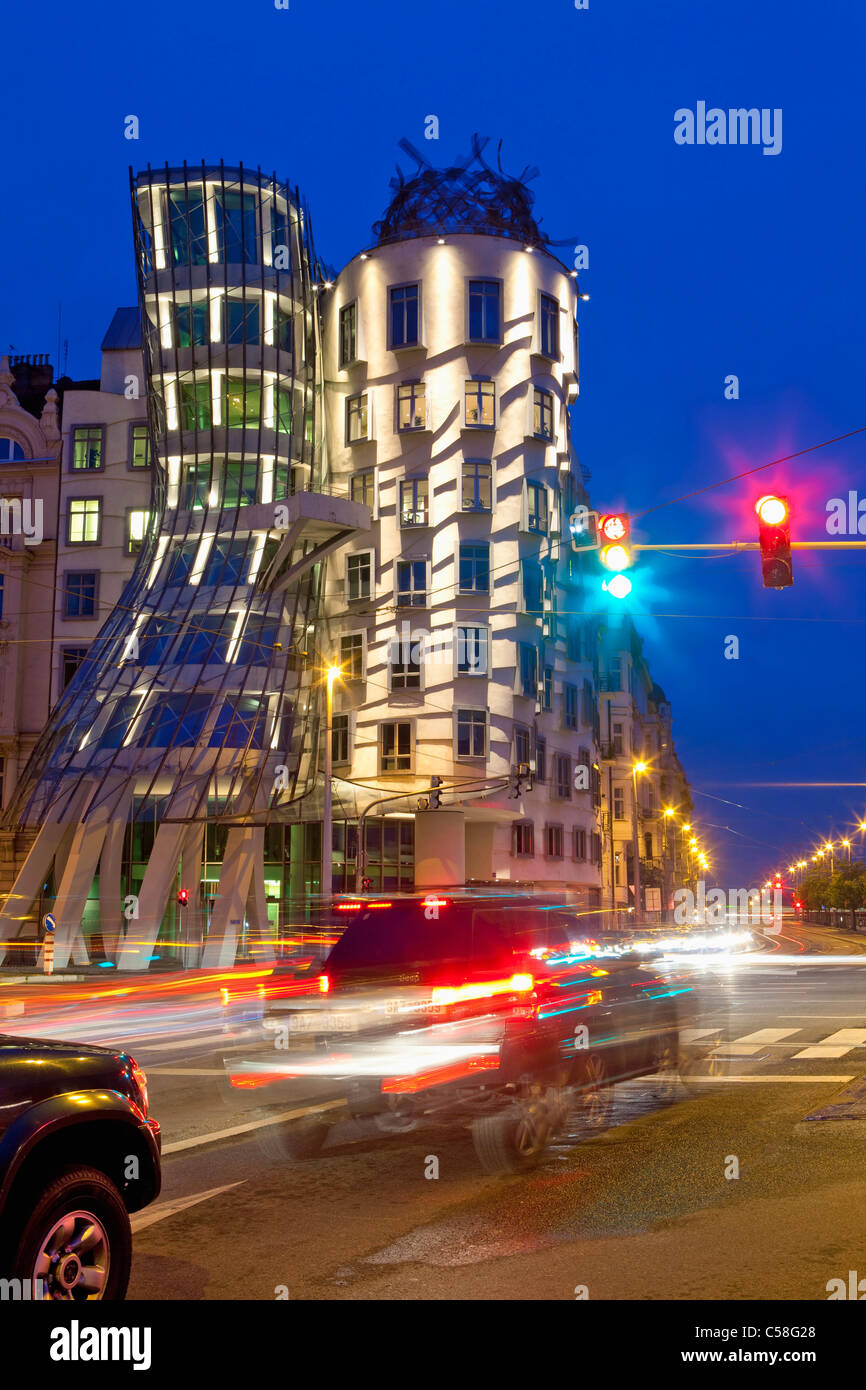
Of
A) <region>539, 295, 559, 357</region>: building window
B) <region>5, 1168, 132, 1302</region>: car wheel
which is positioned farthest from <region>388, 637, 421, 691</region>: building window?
<region>5, 1168, 132, 1302</region>: car wheel

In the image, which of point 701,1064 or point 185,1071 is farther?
point 185,1071

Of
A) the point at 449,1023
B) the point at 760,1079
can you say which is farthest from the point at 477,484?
the point at 449,1023

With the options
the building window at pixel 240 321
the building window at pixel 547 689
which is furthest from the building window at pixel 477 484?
the building window at pixel 240 321

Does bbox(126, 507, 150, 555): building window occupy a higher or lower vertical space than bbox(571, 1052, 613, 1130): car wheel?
higher

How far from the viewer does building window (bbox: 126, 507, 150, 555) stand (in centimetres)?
5891

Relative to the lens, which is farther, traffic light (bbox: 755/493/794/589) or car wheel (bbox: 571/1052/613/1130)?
traffic light (bbox: 755/493/794/589)

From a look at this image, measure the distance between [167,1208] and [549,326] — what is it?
47638 millimetres

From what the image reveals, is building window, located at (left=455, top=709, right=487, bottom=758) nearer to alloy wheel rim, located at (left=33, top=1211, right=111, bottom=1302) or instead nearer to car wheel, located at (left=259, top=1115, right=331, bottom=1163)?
car wheel, located at (left=259, top=1115, right=331, bottom=1163)

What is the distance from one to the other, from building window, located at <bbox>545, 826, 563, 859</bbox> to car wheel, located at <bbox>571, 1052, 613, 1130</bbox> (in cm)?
4009

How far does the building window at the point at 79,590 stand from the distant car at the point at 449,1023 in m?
49.2

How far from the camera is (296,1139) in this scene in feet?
35.0

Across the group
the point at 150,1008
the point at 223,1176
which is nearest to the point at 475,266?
the point at 150,1008

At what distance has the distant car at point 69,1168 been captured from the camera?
16.8 feet

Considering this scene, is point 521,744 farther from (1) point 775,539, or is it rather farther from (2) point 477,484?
(1) point 775,539
